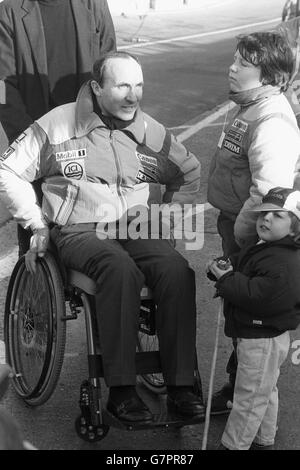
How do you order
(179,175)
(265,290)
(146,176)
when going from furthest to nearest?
1. (179,175)
2. (146,176)
3. (265,290)

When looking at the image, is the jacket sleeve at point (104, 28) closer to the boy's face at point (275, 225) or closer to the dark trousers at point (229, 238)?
the dark trousers at point (229, 238)

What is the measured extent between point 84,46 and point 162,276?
61.4 inches

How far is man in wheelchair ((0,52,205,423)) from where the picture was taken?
391 centimetres

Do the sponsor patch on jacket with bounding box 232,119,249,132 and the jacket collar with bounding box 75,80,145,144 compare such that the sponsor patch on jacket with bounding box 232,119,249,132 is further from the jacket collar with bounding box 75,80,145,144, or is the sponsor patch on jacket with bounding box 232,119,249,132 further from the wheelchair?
the wheelchair

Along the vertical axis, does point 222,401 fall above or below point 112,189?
below

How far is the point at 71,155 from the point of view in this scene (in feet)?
13.9

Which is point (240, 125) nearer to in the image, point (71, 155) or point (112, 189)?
point (112, 189)

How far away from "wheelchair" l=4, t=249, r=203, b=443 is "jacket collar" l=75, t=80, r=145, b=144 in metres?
0.58

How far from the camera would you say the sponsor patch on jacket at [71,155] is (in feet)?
13.9

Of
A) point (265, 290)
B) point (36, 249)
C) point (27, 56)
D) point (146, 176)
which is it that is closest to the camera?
point (265, 290)

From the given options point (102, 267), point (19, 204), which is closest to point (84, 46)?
point (19, 204)

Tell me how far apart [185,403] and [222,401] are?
17.9 inches

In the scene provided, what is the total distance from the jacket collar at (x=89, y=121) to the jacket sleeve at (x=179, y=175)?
19 cm

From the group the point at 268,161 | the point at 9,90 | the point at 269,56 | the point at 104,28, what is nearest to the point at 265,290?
the point at 268,161
